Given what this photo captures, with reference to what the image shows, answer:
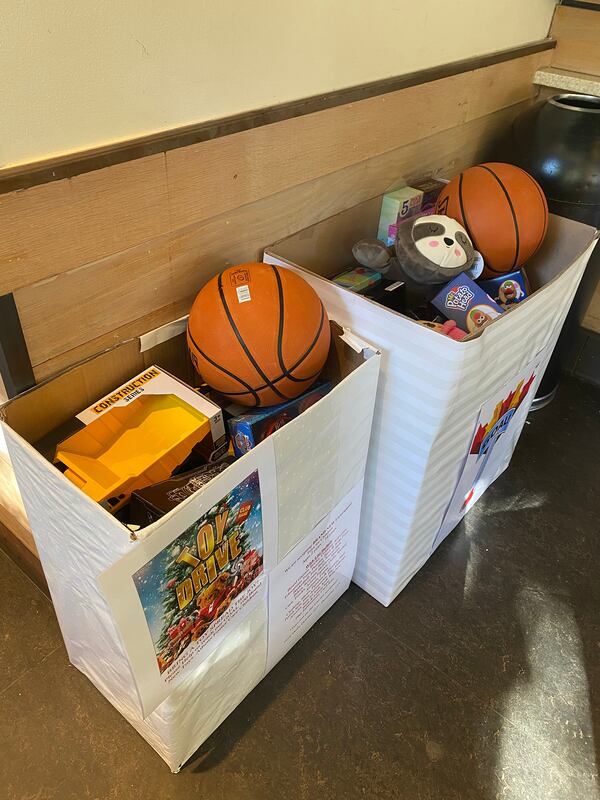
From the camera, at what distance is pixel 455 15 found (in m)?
1.51

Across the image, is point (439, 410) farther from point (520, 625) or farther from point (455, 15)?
point (455, 15)

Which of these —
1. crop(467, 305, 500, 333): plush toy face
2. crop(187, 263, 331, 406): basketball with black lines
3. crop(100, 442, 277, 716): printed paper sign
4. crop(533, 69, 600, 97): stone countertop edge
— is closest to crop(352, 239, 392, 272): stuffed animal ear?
crop(467, 305, 500, 333): plush toy face

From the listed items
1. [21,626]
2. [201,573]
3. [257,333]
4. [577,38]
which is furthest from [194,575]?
[577,38]

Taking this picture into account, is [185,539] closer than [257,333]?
Yes

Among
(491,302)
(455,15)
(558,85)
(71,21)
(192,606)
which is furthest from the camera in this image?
(558,85)

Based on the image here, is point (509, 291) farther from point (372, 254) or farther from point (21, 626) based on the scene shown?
point (21, 626)

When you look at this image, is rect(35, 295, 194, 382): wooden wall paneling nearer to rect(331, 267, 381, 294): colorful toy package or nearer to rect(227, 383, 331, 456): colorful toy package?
rect(227, 383, 331, 456): colorful toy package

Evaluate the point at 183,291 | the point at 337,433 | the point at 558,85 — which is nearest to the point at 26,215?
the point at 183,291

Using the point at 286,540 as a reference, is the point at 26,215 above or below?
above

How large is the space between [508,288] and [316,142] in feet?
1.85

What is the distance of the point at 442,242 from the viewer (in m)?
1.34

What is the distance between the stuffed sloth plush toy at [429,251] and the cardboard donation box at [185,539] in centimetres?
29

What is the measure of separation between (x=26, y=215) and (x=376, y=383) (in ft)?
2.14

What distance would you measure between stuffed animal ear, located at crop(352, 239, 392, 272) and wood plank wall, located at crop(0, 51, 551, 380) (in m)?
0.12
